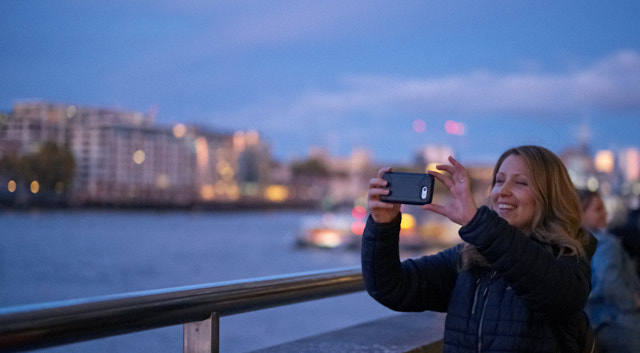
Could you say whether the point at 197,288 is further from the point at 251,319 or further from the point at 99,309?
the point at 251,319

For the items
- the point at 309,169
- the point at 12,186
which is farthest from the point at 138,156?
the point at 309,169

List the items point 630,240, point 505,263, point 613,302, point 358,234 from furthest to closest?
point 358,234, point 630,240, point 613,302, point 505,263

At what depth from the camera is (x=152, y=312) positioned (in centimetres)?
203

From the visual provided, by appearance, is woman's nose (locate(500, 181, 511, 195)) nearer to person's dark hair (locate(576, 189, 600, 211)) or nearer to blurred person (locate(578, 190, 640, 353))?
blurred person (locate(578, 190, 640, 353))

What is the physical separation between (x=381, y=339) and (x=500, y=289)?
1263mm

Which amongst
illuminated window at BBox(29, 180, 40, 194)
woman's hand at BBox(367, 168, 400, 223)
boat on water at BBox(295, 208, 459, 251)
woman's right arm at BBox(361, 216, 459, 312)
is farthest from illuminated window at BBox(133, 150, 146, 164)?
woman's hand at BBox(367, 168, 400, 223)

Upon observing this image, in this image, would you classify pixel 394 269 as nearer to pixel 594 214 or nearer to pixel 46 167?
pixel 594 214

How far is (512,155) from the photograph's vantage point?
2.08 metres

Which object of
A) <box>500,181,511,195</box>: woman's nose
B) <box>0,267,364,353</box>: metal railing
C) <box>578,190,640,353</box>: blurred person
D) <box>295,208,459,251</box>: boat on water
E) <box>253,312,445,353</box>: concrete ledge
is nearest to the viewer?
<box>0,267,364,353</box>: metal railing

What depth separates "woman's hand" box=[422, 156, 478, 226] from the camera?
181 centimetres

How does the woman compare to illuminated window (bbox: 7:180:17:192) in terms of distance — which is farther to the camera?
illuminated window (bbox: 7:180:17:192)

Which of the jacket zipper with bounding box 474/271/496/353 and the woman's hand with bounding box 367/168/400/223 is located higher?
the woman's hand with bounding box 367/168/400/223

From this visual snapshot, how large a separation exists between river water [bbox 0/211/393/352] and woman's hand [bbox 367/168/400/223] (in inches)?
213

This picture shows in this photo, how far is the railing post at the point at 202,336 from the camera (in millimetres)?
2299
